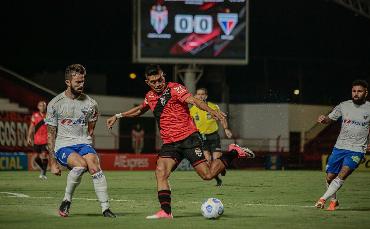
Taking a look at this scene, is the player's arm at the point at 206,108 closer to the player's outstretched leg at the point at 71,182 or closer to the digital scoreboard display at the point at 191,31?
the player's outstretched leg at the point at 71,182

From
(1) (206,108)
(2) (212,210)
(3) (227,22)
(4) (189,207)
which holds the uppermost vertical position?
(3) (227,22)

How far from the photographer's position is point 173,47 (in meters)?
35.7

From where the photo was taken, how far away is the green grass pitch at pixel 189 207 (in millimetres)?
11336

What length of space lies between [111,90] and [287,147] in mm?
15166

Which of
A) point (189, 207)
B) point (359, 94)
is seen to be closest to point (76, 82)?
point (189, 207)

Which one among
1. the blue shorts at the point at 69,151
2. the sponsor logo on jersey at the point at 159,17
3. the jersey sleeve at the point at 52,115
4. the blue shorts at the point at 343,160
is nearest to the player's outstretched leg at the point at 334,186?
the blue shorts at the point at 343,160

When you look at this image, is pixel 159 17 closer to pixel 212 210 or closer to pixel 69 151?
pixel 69 151

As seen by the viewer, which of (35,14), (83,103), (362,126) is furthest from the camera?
(35,14)

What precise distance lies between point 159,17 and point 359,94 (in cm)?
2209

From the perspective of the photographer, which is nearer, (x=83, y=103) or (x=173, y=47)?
(x=83, y=103)

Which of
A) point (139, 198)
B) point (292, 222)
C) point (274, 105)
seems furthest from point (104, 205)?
point (274, 105)

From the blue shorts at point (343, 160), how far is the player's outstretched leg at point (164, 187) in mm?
3160

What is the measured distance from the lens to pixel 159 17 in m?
35.4

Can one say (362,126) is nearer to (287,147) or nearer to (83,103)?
(83,103)
